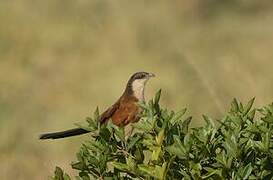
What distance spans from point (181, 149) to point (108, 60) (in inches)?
351

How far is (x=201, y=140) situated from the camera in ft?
10.3

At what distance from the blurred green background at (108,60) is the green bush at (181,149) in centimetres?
370

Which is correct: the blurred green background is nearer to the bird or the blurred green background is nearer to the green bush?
the bird

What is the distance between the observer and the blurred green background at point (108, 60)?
899 centimetres

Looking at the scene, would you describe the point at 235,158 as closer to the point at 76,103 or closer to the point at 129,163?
the point at 129,163

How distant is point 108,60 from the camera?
11.9 m

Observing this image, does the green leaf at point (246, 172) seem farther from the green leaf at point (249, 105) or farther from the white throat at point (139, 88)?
the white throat at point (139, 88)

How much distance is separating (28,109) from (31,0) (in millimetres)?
4414

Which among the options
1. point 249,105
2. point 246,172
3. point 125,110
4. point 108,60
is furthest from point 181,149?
point 108,60

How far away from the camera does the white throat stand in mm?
5841

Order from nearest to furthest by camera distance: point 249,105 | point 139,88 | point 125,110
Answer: point 249,105 < point 125,110 < point 139,88

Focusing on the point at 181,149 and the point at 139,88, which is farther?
the point at 139,88

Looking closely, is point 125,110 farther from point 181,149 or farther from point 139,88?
point 181,149

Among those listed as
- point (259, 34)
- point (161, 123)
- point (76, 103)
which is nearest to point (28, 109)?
point (76, 103)
